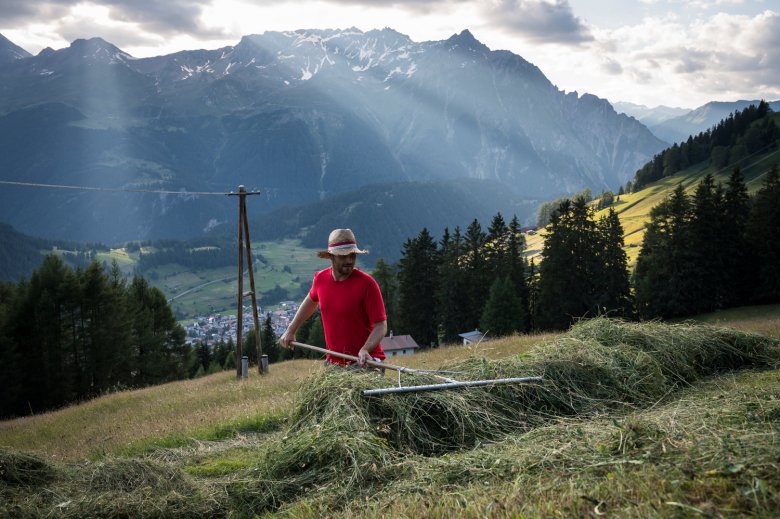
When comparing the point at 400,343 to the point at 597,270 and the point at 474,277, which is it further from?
the point at 597,270

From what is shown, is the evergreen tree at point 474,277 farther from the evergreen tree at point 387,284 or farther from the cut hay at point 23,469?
the cut hay at point 23,469

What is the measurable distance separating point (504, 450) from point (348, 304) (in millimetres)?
3008

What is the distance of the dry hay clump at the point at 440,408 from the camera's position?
18.6 feet

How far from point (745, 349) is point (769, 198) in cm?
3753

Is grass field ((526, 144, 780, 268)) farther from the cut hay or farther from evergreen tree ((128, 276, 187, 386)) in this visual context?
the cut hay

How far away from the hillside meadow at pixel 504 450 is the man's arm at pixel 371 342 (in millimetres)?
324

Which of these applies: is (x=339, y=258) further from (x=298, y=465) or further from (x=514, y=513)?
(x=514, y=513)

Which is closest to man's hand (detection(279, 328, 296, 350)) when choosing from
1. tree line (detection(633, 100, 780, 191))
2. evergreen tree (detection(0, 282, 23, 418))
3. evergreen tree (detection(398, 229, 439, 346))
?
evergreen tree (detection(0, 282, 23, 418))

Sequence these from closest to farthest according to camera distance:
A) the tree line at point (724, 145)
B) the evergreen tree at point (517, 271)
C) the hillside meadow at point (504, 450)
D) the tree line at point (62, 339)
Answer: the hillside meadow at point (504, 450) < the tree line at point (62, 339) < the evergreen tree at point (517, 271) < the tree line at point (724, 145)

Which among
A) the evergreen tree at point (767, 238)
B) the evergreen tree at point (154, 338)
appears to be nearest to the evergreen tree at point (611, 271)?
the evergreen tree at point (767, 238)

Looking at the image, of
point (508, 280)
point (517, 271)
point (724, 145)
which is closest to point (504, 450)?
point (508, 280)

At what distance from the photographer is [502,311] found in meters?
46.3

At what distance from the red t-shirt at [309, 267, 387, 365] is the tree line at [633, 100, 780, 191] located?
154 m

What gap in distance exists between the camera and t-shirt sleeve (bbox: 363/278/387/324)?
7582 mm
